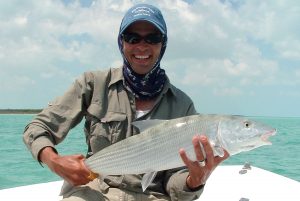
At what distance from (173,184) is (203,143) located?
651 millimetres

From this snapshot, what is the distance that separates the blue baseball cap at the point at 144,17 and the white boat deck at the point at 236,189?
2.24m

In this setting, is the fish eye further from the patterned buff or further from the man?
the patterned buff

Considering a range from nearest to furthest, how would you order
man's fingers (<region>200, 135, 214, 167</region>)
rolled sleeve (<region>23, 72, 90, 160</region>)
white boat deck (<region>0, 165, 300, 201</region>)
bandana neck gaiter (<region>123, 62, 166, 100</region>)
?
man's fingers (<region>200, 135, 214, 167</region>) < rolled sleeve (<region>23, 72, 90, 160</region>) < bandana neck gaiter (<region>123, 62, 166, 100</region>) < white boat deck (<region>0, 165, 300, 201</region>)

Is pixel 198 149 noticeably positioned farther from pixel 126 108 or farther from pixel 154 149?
pixel 126 108

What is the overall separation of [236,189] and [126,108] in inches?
94.4

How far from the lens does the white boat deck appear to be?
5.00 m

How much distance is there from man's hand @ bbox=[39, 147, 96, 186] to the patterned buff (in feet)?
2.71

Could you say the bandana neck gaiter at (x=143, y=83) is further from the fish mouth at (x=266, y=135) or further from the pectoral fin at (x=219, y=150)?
the fish mouth at (x=266, y=135)

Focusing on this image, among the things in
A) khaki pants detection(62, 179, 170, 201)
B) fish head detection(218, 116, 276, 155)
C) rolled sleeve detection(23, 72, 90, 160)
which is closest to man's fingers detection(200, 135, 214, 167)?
fish head detection(218, 116, 276, 155)

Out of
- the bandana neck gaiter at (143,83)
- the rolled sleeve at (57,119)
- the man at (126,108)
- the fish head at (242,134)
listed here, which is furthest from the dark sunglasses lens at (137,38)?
the fish head at (242,134)

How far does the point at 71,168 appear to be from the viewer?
305cm

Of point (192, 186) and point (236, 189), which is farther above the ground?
point (236, 189)

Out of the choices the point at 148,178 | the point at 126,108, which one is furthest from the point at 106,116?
the point at 148,178

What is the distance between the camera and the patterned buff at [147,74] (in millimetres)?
3498
